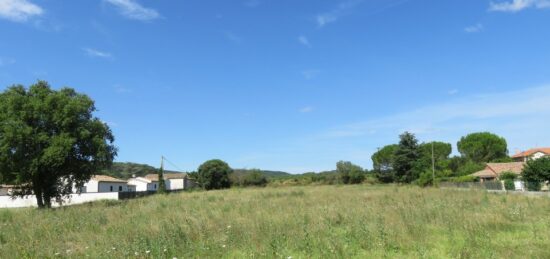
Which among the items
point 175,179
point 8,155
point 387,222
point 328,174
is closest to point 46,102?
point 8,155

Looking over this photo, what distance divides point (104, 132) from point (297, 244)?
102 ft

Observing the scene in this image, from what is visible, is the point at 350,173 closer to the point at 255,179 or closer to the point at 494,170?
the point at 255,179

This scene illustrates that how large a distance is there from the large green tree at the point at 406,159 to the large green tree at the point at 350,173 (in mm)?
14526

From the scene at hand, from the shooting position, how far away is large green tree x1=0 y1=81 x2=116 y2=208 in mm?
29281

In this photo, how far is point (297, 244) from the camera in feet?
25.1

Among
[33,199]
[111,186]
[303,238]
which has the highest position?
[303,238]

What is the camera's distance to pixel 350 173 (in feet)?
294

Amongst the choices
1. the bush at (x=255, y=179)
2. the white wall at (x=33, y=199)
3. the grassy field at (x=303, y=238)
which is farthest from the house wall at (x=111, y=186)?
the grassy field at (x=303, y=238)

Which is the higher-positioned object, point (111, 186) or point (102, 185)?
point (102, 185)

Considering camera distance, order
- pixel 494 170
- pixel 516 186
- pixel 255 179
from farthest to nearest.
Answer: pixel 255 179 < pixel 494 170 < pixel 516 186

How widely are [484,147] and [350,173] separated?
37.4 meters

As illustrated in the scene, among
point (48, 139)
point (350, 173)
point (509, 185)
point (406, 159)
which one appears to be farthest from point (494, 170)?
point (48, 139)

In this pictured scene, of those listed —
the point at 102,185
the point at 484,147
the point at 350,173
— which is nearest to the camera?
the point at 102,185

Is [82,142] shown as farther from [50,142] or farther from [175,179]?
[175,179]
